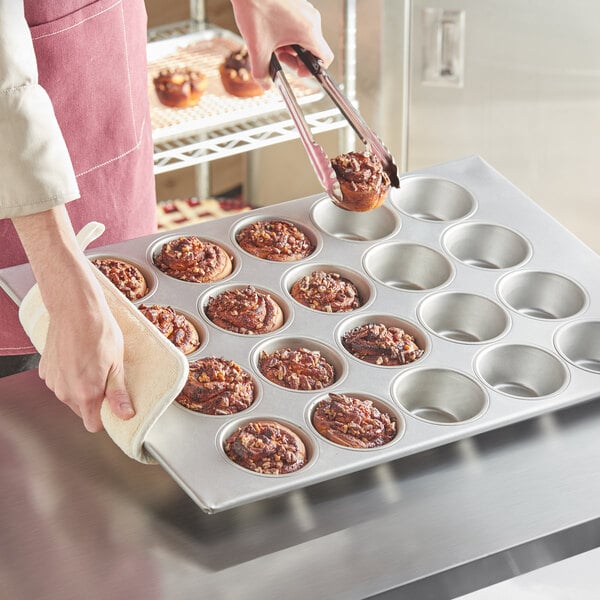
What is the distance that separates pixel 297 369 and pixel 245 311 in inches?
5.3

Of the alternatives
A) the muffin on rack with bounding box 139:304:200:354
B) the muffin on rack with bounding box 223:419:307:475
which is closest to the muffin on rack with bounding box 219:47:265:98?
the muffin on rack with bounding box 139:304:200:354

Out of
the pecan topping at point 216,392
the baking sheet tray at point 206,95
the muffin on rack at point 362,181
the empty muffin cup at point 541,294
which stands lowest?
the baking sheet tray at point 206,95

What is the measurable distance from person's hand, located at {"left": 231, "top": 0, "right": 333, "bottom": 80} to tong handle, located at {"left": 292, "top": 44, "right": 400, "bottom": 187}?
8 centimetres

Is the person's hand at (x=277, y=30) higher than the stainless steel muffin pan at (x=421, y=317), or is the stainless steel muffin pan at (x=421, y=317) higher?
the person's hand at (x=277, y=30)

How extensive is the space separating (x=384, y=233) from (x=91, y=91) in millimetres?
591

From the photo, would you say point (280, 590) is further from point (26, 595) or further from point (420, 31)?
point (420, 31)

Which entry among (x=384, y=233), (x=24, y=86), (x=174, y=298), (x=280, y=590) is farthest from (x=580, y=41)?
(x=280, y=590)

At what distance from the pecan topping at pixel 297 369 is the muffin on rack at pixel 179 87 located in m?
1.35

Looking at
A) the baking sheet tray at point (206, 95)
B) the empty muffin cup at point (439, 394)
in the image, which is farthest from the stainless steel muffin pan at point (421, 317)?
the baking sheet tray at point (206, 95)

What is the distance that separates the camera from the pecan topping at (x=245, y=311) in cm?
162

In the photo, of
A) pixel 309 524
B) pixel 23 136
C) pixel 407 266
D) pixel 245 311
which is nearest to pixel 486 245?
pixel 407 266

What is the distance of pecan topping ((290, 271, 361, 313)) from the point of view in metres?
1.71

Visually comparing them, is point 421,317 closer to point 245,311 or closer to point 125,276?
point 245,311

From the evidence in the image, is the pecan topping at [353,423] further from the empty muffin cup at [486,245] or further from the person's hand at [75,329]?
the empty muffin cup at [486,245]
